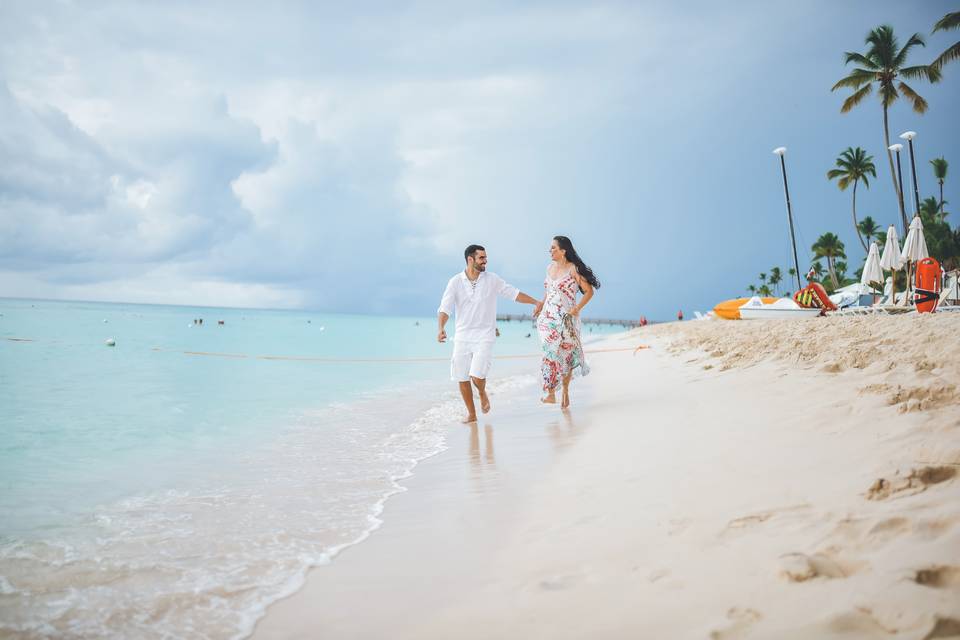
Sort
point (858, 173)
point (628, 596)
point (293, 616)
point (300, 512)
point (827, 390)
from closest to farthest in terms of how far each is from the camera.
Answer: point (628, 596) → point (293, 616) → point (300, 512) → point (827, 390) → point (858, 173)

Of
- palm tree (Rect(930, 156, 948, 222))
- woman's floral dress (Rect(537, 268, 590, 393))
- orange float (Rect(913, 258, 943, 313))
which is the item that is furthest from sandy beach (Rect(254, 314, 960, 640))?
palm tree (Rect(930, 156, 948, 222))

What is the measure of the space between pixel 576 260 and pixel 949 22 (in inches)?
864

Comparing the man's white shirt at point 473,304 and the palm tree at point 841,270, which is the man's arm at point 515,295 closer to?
the man's white shirt at point 473,304

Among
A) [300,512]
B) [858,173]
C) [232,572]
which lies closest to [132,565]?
[232,572]

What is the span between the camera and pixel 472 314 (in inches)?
269

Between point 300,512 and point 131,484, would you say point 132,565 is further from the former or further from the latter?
point 131,484

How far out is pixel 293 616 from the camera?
2230 mm

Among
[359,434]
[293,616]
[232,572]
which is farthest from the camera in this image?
[359,434]

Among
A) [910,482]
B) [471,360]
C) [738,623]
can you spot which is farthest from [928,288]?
[738,623]

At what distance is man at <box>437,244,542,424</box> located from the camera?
268 inches

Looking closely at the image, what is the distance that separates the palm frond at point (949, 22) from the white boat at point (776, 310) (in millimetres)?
10853

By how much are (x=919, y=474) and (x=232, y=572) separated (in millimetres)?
3139

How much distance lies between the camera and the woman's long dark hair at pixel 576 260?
22.5 feet

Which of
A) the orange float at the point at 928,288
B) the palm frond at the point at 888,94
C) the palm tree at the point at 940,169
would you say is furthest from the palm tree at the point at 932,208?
the orange float at the point at 928,288
